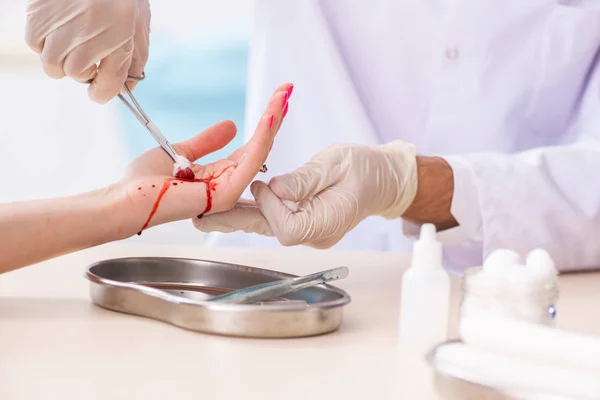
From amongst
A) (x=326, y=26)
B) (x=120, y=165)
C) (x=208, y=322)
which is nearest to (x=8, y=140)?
(x=120, y=165)

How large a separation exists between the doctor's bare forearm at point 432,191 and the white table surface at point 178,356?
0.43 m

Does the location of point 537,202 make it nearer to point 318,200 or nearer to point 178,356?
point 318,200

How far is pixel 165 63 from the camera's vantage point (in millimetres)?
4078

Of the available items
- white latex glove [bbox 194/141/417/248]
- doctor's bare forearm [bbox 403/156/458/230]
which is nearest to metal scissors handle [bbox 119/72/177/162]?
white latex glove [bbox 194/141/417/248]

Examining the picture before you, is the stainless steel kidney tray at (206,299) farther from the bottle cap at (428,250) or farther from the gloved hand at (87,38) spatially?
the gloved hand at (87,38)

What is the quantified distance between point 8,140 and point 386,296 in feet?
11.2

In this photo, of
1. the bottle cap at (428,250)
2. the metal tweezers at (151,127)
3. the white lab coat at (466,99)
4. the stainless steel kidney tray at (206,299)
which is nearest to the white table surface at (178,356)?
the stainless steel kidney tray at (206,299)

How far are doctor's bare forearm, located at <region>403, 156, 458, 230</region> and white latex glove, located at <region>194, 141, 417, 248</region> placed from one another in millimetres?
135

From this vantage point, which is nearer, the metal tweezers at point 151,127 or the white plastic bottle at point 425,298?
the white plastic bottle at point 425,298

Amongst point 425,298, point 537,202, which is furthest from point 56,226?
point 537,202

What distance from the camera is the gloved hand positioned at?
1333 mm

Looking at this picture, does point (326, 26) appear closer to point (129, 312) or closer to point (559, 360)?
point (129, 312)

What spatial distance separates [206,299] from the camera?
104cm

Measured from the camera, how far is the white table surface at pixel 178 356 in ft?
2.55
